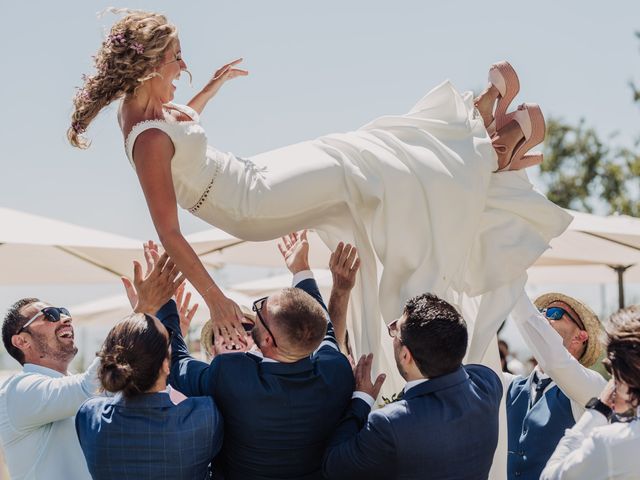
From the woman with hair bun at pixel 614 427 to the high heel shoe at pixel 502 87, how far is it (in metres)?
1.38

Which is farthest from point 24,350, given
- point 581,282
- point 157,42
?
point 581,282

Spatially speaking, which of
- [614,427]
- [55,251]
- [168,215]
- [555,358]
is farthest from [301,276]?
[55,251]

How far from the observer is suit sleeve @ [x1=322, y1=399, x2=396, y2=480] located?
3.70 meters

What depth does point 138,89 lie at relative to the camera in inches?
163

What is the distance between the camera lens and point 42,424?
15.9ft

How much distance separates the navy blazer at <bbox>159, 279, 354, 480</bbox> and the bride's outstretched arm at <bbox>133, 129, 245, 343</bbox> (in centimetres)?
22

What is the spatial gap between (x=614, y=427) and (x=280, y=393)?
1255 millimetres

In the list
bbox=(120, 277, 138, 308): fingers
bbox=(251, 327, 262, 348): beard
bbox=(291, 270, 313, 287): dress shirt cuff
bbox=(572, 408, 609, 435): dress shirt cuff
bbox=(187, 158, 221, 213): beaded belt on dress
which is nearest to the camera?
bbox=(572, 408, 609, 435): dress shirt cuff

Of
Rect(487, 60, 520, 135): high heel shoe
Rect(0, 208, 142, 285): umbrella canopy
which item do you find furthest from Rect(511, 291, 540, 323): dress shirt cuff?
Rect(0, 208, 142, 285): umbrella canopy

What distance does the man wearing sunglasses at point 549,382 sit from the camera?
4.88m

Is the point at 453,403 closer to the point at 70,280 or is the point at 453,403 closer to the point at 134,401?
the point at 134,401

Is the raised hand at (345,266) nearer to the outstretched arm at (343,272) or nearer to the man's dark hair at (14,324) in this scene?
the outstretched arm at (343,272)

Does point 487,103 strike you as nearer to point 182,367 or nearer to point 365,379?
point 365,379

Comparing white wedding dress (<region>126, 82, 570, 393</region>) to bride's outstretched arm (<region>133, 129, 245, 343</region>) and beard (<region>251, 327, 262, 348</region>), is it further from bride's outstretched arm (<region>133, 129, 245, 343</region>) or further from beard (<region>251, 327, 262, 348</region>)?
beard (<region>251, 327, 262, 348</region>)
